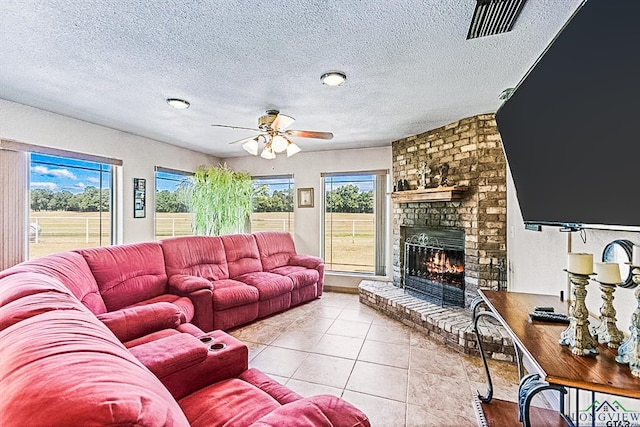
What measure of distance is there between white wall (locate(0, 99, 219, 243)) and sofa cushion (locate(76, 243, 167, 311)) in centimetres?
119

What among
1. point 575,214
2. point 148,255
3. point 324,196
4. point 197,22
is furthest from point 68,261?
point 324,196

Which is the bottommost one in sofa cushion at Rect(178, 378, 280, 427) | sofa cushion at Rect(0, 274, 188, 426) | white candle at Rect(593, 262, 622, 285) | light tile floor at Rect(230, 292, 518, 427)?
light tile floor at Rect(230, 292, 518, 427)

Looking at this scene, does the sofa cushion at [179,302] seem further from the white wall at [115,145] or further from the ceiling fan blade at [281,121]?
the ceiling fan blade at [281,121]

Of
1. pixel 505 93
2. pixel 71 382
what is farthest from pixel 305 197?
pixel 71 382

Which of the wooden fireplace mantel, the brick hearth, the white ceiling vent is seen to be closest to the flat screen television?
the white ceiling vent

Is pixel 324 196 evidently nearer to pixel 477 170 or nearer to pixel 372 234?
pixel 372 234

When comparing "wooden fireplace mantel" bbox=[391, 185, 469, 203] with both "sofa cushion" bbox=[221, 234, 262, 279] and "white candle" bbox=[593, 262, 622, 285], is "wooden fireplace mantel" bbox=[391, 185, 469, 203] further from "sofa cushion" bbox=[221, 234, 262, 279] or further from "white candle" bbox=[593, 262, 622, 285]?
"white candle" bbox=[593, 262, 622, 285]

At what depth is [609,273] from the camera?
119 centimetres

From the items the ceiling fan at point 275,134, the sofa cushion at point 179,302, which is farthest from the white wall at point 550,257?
the sofa cushion at point 179,302

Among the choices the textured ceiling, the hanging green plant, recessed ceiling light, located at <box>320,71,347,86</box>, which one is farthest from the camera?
the hanging green plant

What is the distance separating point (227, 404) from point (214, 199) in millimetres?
4231

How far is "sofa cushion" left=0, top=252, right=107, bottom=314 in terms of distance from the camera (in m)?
2.25

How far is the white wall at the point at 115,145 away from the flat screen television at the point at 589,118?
4348mm

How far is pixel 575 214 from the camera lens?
55.4 inches
